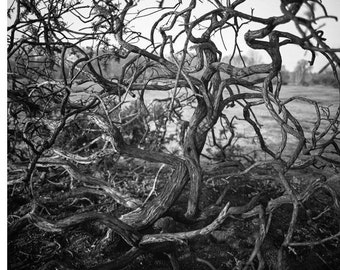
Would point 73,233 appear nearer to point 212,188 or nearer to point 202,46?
point 212,188

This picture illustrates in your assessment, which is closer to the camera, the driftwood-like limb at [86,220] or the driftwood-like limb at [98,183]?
the driftwood-like limb at [86,220]

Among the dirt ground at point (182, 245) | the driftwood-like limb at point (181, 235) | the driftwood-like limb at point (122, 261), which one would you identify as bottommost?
the dirt ground at point (182, 245)

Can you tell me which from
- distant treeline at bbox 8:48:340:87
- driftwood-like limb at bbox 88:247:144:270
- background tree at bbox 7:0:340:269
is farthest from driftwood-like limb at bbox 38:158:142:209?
distant treeline at bbox 8:48:340:87

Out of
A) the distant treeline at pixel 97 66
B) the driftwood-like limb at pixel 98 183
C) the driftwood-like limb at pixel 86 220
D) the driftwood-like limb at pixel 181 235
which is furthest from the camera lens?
the driftwood-like limb at pixel 98 183

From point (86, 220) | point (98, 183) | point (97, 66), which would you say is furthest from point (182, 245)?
point (97, 66)

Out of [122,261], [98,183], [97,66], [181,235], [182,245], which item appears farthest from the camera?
[97,66]

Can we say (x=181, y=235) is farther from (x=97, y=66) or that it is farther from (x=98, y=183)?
(x=97, y=66)

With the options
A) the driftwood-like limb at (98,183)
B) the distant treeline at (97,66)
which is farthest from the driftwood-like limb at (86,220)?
the distant treeline at (97,66)

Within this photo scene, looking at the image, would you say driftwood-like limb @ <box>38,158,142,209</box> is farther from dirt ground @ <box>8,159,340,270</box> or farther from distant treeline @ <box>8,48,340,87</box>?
distant treeline @ <box>8,48,340,87</box>

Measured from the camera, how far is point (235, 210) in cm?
166

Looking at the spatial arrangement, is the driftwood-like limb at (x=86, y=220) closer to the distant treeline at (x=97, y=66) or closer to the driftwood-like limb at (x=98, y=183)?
the driftwood-like limb at (x=98, y=183)

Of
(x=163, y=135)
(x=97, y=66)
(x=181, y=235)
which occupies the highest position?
(x=97, y=66)

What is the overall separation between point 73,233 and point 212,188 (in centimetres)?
186
